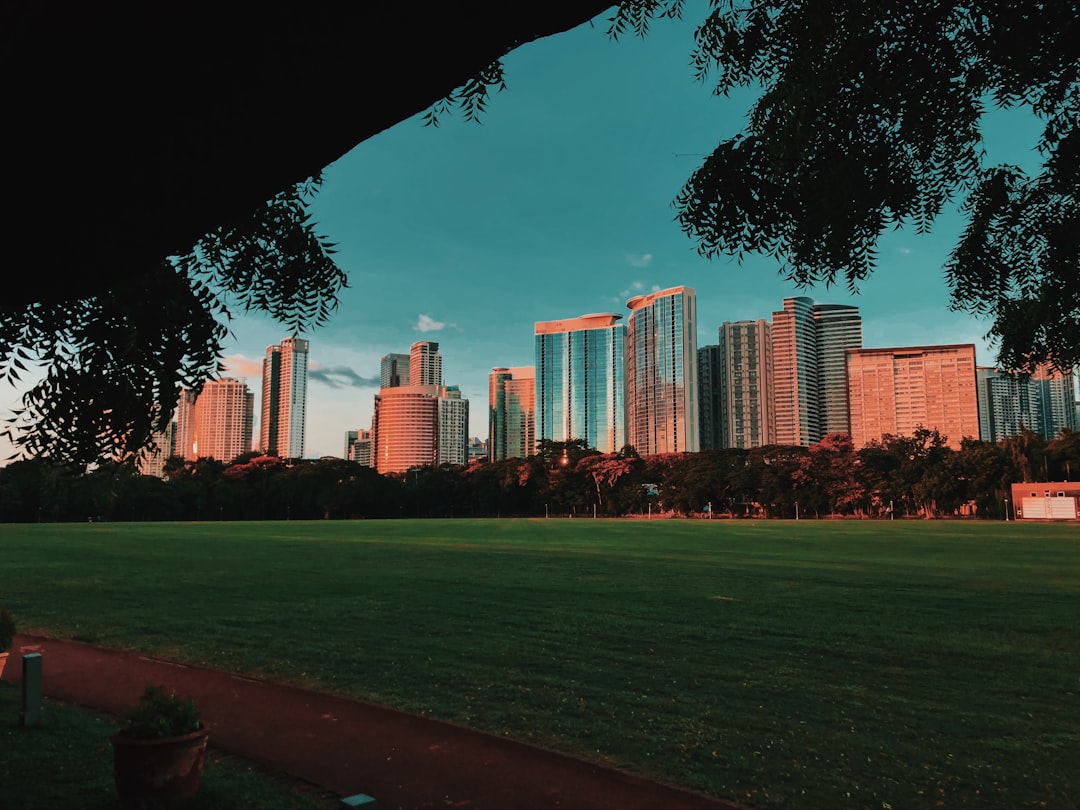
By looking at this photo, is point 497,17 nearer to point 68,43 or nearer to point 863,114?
point 68,43

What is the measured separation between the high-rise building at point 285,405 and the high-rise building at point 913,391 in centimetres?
11926

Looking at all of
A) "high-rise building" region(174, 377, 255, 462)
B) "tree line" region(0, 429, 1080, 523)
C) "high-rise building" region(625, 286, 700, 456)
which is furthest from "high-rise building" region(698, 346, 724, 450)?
"high-rise building" region(174, 377, 255, 462)

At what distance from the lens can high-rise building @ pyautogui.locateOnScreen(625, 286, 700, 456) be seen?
136750mm

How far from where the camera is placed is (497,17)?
1.42m

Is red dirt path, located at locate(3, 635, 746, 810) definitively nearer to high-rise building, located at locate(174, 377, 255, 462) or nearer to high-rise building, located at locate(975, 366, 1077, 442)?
high-rise building, located at locate(975, 366, 1077, 442)

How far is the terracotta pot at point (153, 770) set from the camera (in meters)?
5.29

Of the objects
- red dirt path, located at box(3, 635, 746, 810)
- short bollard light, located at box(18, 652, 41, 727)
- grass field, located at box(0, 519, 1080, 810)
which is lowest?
grass field, located at box(0, 519, 1080, 810)

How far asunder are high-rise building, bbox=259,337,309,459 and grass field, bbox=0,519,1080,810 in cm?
15542

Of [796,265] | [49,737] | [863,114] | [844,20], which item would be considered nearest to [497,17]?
[844,20]

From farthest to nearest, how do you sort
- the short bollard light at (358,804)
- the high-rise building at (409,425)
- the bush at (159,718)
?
1. the high-rise building at (409,425)
2. the bush at (159,718)
3. the short bollard light at (358,804)

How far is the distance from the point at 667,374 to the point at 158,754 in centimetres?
13702

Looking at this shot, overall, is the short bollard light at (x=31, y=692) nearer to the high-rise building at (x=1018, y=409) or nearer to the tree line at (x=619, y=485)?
the tree line at (x=619, y=485)

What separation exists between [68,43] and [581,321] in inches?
6772

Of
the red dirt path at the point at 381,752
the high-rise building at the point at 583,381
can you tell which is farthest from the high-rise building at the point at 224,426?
the red dirt path at the point at 381,752
